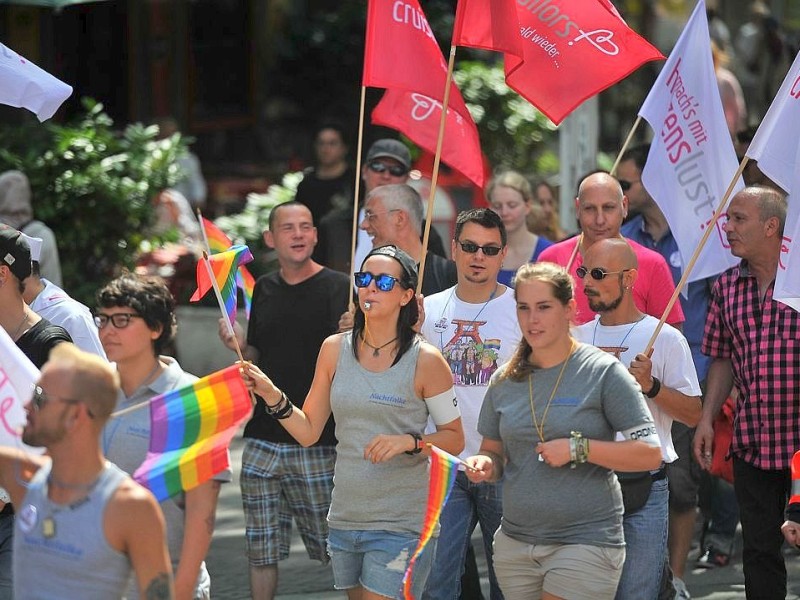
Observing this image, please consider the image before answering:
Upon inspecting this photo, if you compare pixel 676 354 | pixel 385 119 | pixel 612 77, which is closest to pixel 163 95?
pixel 385 119

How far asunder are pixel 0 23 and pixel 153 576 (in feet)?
38.5

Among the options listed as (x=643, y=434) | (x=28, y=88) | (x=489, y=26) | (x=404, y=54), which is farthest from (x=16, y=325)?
(x=489, y=26)

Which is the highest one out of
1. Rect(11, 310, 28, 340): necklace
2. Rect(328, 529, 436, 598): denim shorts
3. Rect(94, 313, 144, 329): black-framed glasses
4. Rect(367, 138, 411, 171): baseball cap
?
Rect(367, 138, 411, 171): baseball cap

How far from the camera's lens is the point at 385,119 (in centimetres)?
809

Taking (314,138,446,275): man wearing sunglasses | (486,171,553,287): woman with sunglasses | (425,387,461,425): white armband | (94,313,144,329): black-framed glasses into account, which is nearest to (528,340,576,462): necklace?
(425,387,461,425): white armband

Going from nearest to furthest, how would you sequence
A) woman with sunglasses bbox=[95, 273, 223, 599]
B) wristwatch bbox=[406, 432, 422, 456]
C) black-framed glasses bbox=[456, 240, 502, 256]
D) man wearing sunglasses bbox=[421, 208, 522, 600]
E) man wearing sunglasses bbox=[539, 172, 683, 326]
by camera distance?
woman with sunglasses bbox=[95, 273, 223, 599]
wristwatch bbox=[406, 432, 422, 456]
man wearing sunglasses bbox=[421, 208, 522, 600]
black-framed glasses bbox=[456, 240, 502, 256]
man wearing sunglasses bbox=[539, 172, 683, 326]

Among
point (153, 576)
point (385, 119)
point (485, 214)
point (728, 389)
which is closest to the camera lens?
point (153, 576)

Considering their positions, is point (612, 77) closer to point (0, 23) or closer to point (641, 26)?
point (0, 23)

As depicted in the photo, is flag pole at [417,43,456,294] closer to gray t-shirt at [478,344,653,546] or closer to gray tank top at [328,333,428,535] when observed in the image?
gray tank top at [328,333,428,535]

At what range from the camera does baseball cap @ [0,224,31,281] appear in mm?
5762

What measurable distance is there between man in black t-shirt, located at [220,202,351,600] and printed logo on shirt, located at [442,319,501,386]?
3.07 feet

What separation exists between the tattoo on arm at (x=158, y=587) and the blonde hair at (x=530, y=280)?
67.8 inches

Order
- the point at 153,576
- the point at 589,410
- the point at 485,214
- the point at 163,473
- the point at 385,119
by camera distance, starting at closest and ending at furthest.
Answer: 1. the point at 153,576
2. the point at 163,473
3. the point at 589,410
4. the point at 485,214
5. the point at 385,119

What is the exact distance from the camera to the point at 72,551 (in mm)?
3848
